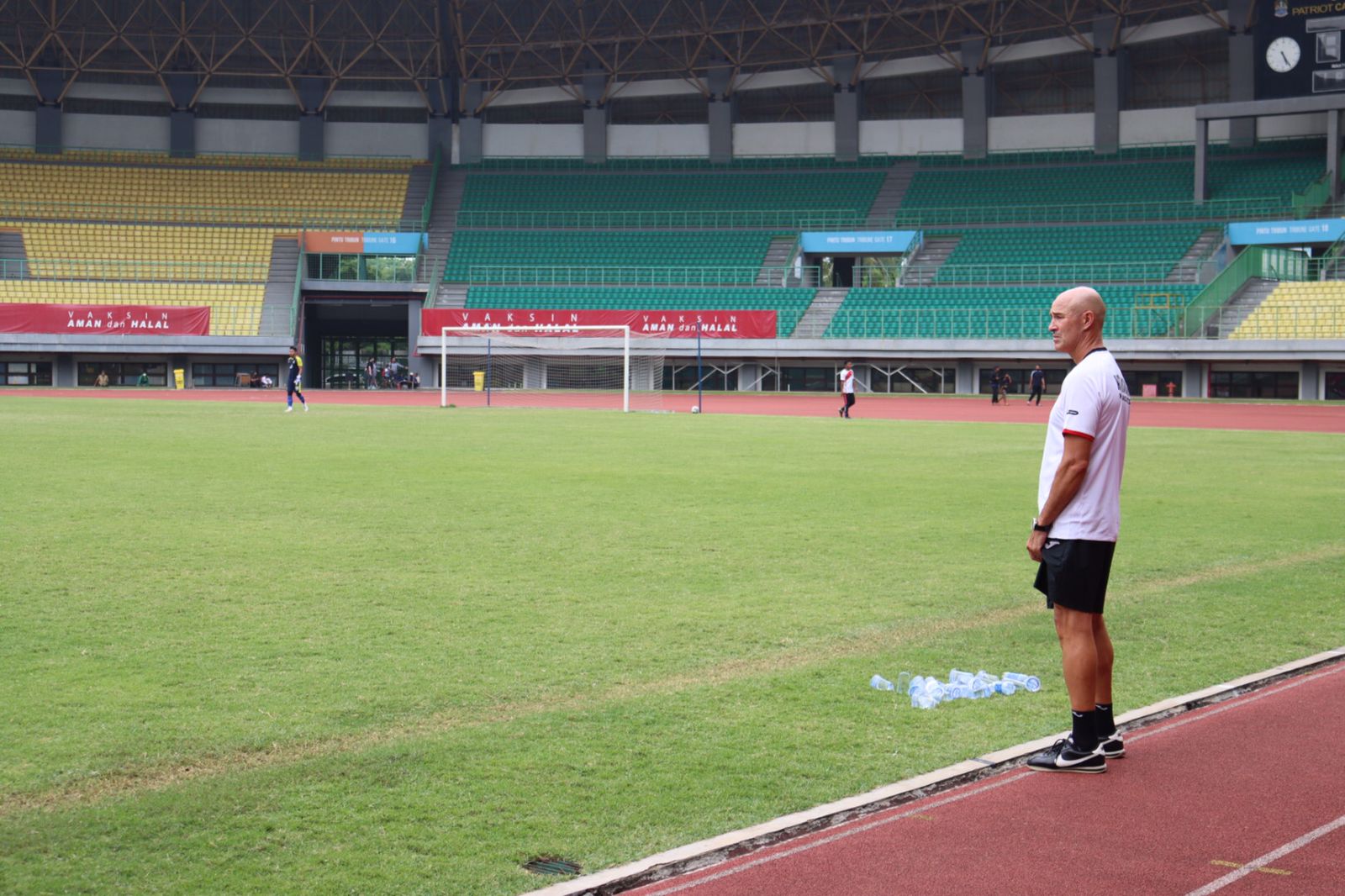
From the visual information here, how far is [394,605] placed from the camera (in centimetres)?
911

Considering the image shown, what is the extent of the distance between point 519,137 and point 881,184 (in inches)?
822

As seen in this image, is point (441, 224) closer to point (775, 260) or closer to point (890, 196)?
point (775, 260)

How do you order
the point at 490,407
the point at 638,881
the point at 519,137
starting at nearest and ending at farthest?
the point at 638,881 → the point at 490,407 → the point at 519,137

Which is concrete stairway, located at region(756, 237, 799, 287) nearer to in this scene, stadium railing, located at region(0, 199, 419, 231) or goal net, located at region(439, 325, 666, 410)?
goal net, located at region(439, 325, 666, 410)

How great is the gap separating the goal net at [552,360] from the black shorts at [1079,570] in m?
51.5

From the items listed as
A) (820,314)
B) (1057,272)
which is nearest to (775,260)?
(820,314)

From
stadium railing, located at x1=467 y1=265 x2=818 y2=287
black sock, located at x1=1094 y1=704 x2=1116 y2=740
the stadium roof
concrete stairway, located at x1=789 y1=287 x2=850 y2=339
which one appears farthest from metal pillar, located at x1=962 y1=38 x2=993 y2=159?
black sock, located at x1=1094 y1=704 x2=1116 y2=740

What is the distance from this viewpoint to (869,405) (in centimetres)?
4741

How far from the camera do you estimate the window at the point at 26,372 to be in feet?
195

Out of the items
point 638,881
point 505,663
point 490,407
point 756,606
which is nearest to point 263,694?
point 505,663

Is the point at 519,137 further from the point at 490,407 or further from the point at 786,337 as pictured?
the point at 490,407

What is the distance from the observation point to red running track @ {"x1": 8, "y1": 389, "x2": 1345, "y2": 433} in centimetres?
3703

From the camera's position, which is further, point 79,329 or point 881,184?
point 881,184

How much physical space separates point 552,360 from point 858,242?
54.3ft
